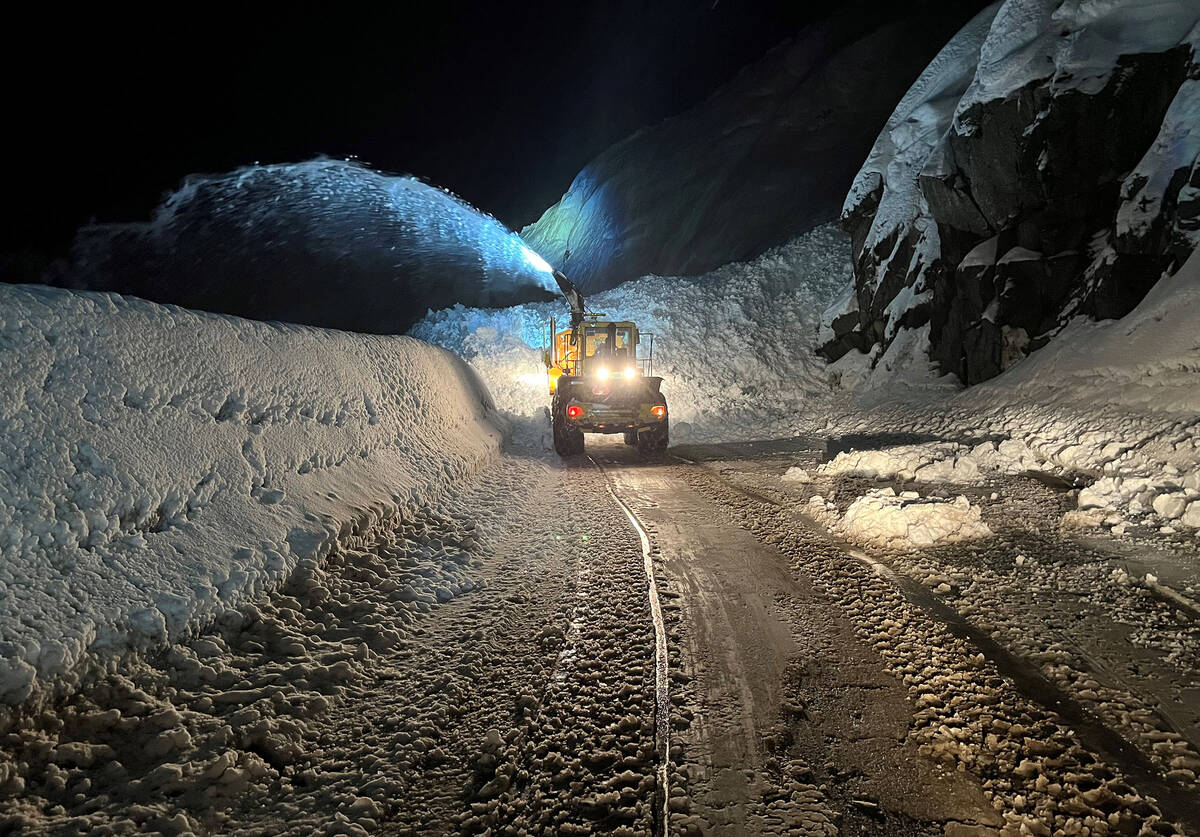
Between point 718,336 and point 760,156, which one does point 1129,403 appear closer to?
point 718,336

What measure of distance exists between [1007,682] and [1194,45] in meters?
14.9

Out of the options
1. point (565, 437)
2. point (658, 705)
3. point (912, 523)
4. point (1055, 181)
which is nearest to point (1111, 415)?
point (912, 523)

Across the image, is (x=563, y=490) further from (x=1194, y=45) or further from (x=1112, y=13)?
(x=1112, y=13)

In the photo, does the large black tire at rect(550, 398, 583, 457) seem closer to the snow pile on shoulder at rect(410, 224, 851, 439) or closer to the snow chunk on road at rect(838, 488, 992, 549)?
the snow pile on shoulder at rect(410, 224, 851, 439)

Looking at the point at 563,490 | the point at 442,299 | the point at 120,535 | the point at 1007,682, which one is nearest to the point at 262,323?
the point at 120,535

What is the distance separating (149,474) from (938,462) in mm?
9665

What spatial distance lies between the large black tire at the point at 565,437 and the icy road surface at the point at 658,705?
7.11 meters

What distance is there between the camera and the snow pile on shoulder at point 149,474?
3.09 metres

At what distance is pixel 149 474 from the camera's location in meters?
3.99

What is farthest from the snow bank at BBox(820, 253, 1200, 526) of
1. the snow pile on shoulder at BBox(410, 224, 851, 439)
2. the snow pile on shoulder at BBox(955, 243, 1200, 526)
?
the snow pile on shoulder at BBox(410, 224, 851, 439)

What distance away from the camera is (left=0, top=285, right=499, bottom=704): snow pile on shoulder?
10.1ft

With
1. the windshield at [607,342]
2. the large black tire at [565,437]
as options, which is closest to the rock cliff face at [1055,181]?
the windshield at [607,342]

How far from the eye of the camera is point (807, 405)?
18.5 m

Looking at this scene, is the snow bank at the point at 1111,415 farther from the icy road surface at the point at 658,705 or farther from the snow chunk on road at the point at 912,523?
the icy road surface at the point at 658,705
